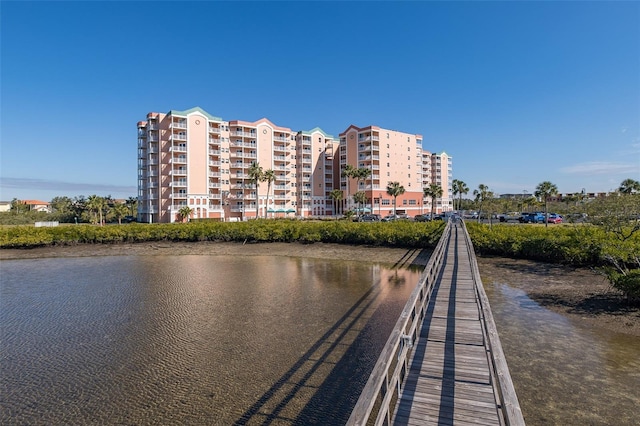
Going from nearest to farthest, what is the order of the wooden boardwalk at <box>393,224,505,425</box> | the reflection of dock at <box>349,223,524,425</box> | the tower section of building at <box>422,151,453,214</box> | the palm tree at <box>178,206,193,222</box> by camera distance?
the reflection of dock at <box>349,223,524,425</box> → the wooden boardwalk at <box>393,224,505,425</box> → the palm tree at <box>178,206,193,222</box> → the tower section of building at <box>422,151,453,214</box>

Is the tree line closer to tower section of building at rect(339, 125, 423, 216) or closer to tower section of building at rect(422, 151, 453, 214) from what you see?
tower section of building at rect(339, 125, 423, 216)

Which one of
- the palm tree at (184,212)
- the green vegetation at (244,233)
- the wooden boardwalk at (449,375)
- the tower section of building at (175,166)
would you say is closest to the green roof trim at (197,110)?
the tower section of building at (175,166)

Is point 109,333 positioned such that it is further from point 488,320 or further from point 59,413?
point 488,320

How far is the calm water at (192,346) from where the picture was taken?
7371 mm

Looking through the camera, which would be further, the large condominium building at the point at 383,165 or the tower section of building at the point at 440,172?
the tower section of building at the point at 440,172

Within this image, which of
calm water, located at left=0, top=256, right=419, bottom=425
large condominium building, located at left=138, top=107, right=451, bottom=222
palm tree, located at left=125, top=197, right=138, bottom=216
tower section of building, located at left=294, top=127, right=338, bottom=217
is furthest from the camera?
tower section of building, located at left=294, top=127, right=338, bottom=217

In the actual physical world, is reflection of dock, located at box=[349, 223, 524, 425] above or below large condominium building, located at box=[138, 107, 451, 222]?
below

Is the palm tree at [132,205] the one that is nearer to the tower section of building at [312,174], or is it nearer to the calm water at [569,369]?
the tower section of building at [312,174]

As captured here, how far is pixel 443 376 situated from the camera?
6.26m

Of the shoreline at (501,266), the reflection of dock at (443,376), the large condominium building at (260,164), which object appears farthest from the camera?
the large condominium building at (260,164)

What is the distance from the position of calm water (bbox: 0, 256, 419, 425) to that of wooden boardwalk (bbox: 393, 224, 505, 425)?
6.35ft

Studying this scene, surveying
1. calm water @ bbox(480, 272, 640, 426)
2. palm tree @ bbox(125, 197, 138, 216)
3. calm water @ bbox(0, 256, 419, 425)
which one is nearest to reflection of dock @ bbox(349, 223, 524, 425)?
calm water @ bbox(480, 272, 640, 426)

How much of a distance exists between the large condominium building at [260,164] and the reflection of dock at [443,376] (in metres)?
61.5

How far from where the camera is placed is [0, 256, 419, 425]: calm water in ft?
24.2
